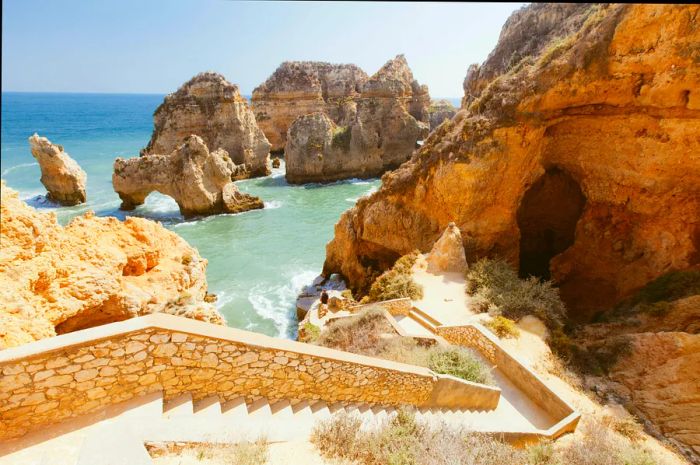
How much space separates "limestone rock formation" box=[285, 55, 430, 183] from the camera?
40.3 metres

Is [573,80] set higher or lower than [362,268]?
higher

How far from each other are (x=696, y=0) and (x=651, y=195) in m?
13.7

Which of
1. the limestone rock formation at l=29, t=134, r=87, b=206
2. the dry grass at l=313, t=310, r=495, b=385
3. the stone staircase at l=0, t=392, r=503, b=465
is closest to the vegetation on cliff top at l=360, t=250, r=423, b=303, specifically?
the dry grass at l=313, t=310, r=495, b=385

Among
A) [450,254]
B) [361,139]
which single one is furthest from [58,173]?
[450,254]

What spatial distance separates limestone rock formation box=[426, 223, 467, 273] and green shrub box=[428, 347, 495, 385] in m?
5.39

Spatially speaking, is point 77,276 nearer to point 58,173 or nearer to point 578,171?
point 578,171

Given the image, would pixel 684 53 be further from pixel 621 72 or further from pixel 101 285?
pixel 101 285

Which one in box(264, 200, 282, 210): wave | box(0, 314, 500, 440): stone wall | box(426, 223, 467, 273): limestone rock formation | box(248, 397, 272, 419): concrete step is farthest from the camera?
box(264, 200, 282, 210): wave

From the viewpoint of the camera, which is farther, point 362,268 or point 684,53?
point 362,268

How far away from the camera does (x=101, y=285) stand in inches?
283

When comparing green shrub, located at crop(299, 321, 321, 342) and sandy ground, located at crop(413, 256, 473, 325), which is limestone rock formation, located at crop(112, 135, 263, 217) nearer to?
green shrub, located at crop(299, 321, 321, 342)

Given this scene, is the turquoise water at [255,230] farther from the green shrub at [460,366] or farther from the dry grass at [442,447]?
the dry grass at [442,447]

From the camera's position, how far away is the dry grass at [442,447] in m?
4.95

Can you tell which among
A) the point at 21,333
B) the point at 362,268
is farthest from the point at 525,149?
the point at 21,333
